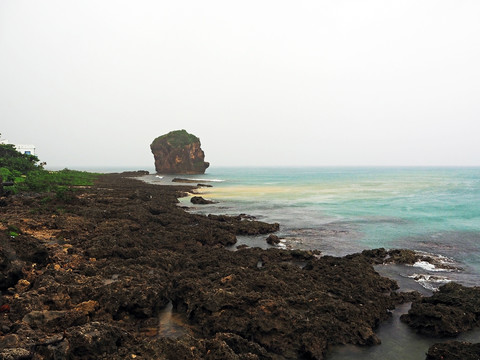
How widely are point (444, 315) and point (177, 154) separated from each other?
11912 centimetres

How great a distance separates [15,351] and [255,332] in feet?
18.2

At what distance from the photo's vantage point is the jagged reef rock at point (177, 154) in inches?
4862

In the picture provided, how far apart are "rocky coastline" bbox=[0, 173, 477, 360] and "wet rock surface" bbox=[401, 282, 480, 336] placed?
0.98 metres

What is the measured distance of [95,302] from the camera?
856 centimetres

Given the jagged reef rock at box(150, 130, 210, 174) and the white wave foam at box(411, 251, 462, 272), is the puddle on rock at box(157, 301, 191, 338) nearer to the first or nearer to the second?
the white wave foam at box(411, 251, 462, 272)

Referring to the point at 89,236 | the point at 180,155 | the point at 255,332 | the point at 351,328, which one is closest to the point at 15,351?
the point at 255,332

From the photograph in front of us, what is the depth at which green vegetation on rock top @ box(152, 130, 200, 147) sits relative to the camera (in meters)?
124

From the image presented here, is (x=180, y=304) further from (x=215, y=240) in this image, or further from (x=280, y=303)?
(x=215, y=240)

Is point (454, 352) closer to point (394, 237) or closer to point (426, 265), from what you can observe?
point (426, 265)

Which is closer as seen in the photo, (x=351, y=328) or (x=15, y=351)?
(x=15, y=351)

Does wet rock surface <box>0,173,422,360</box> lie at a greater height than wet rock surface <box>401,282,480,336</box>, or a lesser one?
greater

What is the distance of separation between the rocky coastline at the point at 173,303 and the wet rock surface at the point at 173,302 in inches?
1.2

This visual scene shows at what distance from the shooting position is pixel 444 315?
31.2 feet

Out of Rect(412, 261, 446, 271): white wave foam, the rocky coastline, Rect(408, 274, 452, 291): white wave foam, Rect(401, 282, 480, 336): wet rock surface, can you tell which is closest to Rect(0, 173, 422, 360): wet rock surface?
the rocky coastline
